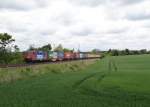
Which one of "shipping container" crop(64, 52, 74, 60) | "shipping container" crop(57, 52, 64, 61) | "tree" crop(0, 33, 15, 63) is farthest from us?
"shipping container" crop(64, 52, 74, 60)

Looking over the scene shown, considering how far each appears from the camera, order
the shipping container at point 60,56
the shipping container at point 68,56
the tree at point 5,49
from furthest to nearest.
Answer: the shipping container at point 68,56 → the shipping container at point 60,56 → the tree at point 5,49

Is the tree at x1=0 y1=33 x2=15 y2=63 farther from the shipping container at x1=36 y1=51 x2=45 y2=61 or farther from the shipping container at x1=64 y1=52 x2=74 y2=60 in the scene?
the shipping container at x1=64 y1=52 x2=74 y2=60

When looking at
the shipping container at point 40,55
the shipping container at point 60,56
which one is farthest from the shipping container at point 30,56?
the shipping container at point 60,56

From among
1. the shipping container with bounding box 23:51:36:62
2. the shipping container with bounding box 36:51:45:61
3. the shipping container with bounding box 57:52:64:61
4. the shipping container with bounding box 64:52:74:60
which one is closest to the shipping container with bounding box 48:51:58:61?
the shipping container with bounding box 57:52:64:61

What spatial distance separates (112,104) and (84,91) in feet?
26.8

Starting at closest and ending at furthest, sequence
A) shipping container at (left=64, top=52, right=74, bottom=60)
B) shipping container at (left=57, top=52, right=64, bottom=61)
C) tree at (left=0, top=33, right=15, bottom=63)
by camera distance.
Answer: tree at (left=0, top=33, right=15, bottom=63) < shipping container at (left=57, top=52, right=64, bottom=61) < shipping container at (left=64, top=52, right=74, bottom=60)

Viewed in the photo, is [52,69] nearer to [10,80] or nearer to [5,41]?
[10,80]

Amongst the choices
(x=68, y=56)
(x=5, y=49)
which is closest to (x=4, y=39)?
(x=5, y=49)

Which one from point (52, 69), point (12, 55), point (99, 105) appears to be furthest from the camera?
point (12, 55)

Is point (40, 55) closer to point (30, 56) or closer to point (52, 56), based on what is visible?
point (30, 56)

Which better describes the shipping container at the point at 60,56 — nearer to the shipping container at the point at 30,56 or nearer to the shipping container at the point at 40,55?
the shipping container at the point at 40,55

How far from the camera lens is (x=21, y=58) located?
83625mm

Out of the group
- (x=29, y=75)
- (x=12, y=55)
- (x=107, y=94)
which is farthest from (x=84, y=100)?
(x=12, y=55)

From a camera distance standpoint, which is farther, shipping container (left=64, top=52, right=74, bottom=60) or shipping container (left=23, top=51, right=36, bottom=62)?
shipping container (left=64, top=52, right=74, bottom=60)
